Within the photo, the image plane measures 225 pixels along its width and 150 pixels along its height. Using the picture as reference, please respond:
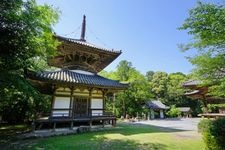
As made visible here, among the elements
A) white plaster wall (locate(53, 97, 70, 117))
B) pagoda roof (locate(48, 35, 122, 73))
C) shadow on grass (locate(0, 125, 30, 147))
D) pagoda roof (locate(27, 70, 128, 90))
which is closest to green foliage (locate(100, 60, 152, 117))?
pagoda roof (locate(48, 35, 122, 73))

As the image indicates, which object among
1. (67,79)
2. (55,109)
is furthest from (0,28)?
(55,109)

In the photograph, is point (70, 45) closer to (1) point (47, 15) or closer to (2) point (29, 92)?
(1) point (47, 15)

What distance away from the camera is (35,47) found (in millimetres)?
10000

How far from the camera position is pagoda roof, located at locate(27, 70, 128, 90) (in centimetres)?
1255

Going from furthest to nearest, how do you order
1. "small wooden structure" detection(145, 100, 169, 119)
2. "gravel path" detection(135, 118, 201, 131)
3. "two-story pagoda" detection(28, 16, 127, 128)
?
"small wooden structure" detection(145, 100, 169, 119)
"gravel path" detection(135, 118, 201, 131)
"two-story pagoda" detection(28, 16, 127, 128)

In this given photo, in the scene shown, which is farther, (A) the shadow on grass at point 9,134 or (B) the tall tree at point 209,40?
(A) the shadow on grass at point 9,134

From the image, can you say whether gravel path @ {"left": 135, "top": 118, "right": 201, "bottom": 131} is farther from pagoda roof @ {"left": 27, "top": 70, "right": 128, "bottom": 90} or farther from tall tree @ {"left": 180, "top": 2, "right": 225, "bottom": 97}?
tall tree @ {"left": 180, "top": 2, "right": 225, "bottom": 97}

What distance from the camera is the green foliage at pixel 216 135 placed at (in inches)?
297

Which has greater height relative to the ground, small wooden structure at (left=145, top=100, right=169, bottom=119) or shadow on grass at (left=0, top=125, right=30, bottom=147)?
small wooden structure at (left=145, top=100, right=169, bottom=119)

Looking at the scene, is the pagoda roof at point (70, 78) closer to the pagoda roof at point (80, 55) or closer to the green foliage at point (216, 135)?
the pagoda roof at point (80, 55)

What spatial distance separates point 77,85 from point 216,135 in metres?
9.63

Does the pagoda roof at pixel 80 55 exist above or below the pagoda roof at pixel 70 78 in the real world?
above

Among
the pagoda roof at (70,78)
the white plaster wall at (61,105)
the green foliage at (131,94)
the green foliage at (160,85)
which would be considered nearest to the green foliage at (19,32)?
the pagoda roof at (70,78)

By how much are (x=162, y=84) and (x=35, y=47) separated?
63.2 m
